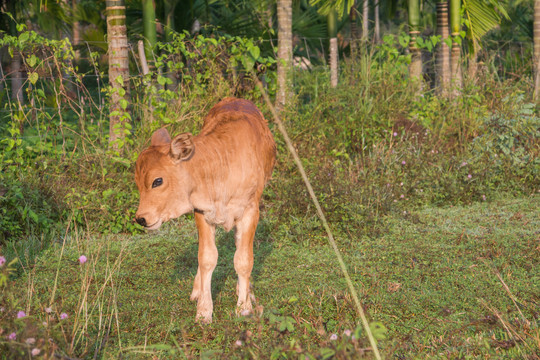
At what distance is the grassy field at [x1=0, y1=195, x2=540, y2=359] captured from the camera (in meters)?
3.46

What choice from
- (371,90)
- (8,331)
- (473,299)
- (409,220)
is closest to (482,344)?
(473,299)

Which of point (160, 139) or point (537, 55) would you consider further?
point (537, 55)

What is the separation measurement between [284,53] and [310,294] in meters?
5.51

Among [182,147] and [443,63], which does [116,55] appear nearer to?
[182,147]

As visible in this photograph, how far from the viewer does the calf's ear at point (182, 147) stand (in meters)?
4.01

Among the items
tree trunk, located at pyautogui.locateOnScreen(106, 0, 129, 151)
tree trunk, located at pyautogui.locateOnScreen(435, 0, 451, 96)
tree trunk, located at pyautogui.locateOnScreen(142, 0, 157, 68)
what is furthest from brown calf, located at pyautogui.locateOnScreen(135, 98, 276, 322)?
tree trunk, located at pyautogui.locateOnScreen(142, 0, 157, 68)

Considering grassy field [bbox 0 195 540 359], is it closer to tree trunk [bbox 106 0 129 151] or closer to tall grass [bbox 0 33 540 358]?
tall grass [bbox 0 33 540 358]

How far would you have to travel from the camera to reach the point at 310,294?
445 cm

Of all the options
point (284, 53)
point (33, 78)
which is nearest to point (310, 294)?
point (33, 78)

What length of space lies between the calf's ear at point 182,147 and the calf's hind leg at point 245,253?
0.74 meters

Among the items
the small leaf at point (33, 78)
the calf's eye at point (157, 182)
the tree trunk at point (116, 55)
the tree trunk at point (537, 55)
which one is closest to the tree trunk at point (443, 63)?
the tree trunk at point (537, 55)

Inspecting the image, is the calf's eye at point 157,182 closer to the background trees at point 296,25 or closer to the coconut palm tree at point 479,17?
the background trees at point 296,25

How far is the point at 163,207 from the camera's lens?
13.1 ft

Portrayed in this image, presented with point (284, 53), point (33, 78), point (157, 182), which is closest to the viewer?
point (157, 182)
